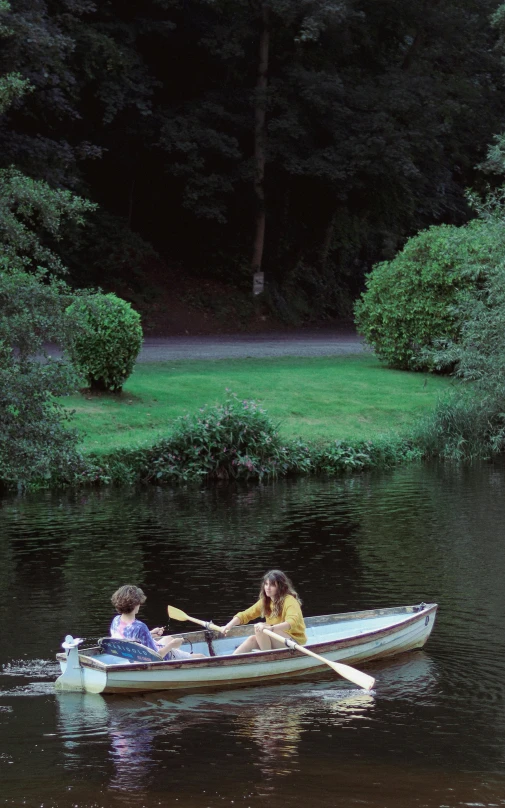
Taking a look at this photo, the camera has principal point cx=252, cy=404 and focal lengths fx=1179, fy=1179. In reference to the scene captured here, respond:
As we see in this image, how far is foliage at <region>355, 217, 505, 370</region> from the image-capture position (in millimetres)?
31422

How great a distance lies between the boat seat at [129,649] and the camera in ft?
35.3

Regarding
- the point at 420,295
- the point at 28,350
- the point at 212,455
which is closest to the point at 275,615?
the point at 28,350

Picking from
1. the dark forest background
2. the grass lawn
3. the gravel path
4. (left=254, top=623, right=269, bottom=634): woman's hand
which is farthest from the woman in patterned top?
the dark forest background

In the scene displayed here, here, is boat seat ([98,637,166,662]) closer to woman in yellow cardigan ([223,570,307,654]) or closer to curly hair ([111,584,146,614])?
curly hair ([111,584,146,614])

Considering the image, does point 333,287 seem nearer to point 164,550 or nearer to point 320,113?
point 320,113

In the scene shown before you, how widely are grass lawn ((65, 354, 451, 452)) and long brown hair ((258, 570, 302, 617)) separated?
1139cm

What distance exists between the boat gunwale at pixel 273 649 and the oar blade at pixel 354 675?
451mm

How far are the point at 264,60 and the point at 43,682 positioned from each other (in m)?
37.8

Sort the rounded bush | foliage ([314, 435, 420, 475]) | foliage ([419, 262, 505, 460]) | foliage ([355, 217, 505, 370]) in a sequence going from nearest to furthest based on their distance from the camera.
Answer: foliage ([314, 435, 420, 475]) < foliage ([419, 262, 505, 460]) < the rounded bush < foliage ([355, 217, 505, 370])

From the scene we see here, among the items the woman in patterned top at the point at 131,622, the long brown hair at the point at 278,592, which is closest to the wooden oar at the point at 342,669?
the long brown hair at the point at 278,592

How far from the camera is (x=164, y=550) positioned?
16922 mm

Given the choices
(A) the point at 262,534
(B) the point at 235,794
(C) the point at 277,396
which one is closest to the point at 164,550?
(A) the point at 262,534

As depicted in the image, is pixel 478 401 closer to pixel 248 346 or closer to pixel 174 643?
pixel 248 346

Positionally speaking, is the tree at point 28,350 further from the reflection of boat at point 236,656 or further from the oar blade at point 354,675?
the oar blade at point 354,675
